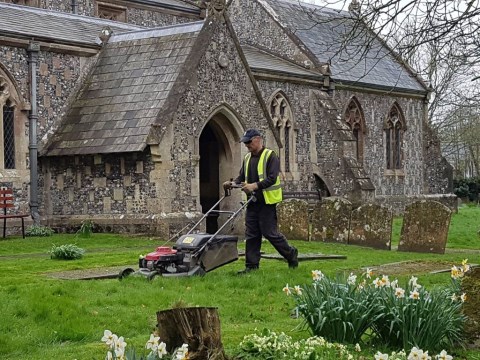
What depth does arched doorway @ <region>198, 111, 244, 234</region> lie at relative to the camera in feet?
75.9

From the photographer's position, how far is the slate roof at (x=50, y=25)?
21797mm

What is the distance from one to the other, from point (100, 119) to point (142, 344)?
1414cm

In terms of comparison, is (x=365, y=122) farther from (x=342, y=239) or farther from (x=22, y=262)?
(x=22, y=262)

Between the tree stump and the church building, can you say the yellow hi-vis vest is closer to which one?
the church building

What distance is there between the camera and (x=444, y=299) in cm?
805

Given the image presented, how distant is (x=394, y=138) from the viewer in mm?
36594

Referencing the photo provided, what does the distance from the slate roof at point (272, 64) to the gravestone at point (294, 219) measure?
25.8 feet

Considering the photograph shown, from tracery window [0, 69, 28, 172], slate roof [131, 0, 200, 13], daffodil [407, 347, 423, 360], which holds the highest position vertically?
slate roof [131, 0, 200, 13]

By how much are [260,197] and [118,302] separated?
3.33 meters

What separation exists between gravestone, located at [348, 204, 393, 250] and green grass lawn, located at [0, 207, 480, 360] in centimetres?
344

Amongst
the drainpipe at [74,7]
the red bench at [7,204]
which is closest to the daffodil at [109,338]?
the red bench at [7,204]

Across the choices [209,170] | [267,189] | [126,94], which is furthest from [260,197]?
[209,170]

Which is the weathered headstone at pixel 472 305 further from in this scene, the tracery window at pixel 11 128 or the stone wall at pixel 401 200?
the stone wall at pixel 401 200

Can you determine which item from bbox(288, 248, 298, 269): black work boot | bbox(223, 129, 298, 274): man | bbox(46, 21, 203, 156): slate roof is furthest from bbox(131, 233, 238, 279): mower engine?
bbox(46, 21, 203, 156): slate roof
